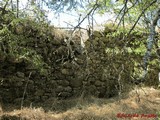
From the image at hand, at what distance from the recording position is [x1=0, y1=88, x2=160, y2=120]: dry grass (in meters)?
6.42

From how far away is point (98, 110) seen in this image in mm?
7289

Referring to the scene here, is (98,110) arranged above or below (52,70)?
below

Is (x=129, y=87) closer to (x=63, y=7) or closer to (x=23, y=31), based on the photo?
(x=23, y=31)

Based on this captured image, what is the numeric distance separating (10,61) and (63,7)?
4.06 m

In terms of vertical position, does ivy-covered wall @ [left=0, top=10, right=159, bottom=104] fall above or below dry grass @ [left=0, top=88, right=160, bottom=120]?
above

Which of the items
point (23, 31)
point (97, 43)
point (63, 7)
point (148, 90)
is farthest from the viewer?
point (97, 43)

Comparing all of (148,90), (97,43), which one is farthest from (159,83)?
(97,43)

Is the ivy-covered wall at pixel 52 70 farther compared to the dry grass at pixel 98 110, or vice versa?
the ivy-covered wall at pixel 52 70

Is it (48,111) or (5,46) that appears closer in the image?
(5,46)

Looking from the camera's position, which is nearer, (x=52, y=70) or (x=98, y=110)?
(x=98, y=110)

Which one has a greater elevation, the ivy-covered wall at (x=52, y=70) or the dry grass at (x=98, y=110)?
the ivy-covered wall at (x=52, y=70)

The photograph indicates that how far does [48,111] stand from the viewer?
23.5 feet

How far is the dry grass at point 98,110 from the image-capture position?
253 inches

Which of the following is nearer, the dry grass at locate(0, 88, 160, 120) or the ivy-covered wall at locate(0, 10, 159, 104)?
the dry grass at locate(0, 88, 160, 120)
